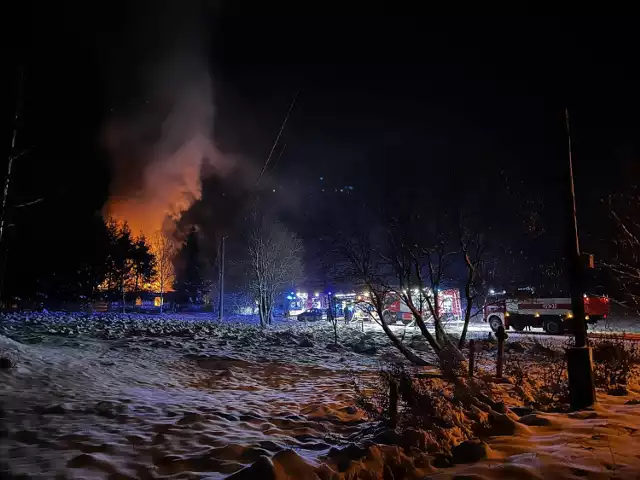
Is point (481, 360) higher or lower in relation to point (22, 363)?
lower

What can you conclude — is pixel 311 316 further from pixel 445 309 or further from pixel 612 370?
pixel 612 370

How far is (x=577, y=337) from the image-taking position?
6719 millimetres

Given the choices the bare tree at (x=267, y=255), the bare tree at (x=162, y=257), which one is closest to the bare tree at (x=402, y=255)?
the bare tree at (x=267, y=255)

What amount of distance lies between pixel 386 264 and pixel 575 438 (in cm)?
857

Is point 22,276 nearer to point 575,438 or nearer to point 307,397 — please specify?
point 307,397

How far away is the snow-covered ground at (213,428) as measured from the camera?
167 inches

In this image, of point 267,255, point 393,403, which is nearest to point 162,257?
point 267,255

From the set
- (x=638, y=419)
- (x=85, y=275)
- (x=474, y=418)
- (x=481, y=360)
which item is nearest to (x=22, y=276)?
(x=85, y=275)

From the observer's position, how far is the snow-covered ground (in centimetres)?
423

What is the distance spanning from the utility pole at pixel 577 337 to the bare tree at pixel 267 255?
82.5ft

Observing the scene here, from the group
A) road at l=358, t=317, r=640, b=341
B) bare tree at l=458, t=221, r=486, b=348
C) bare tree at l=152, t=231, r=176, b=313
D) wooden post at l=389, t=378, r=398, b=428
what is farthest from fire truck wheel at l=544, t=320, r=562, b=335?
bare tree at l=152, t=231, r=176, b=313

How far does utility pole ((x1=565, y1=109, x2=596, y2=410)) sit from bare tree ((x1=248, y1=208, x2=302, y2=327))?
25147mm

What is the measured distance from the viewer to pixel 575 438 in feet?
15.6

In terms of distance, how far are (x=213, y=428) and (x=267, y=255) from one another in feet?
90.5
